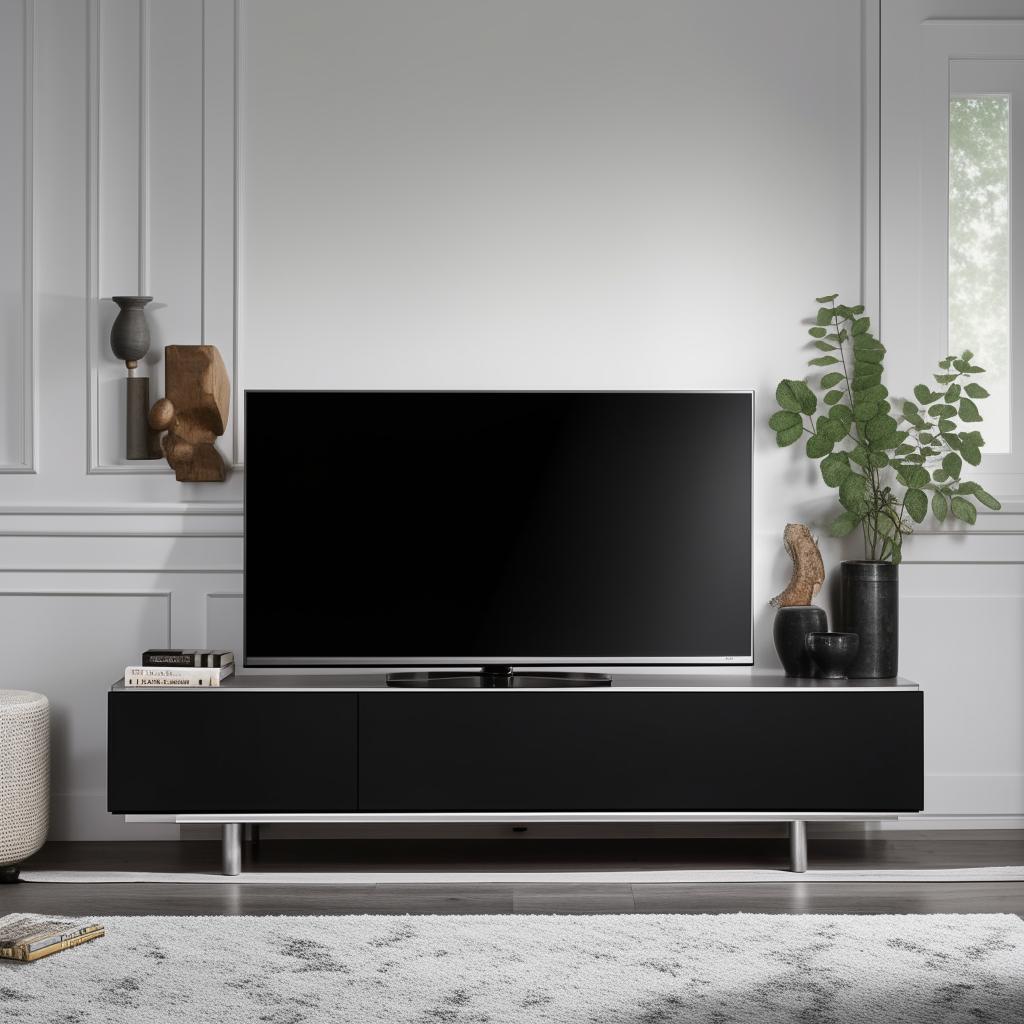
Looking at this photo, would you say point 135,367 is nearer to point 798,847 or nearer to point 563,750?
point 563,750

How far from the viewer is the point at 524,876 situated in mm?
2986

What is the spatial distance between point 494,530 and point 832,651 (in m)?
0.97

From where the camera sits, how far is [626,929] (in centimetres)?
255

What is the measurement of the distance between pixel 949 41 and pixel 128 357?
261 centimetres

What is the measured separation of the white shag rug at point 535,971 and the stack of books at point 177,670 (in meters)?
0.62

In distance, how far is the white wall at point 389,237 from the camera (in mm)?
3346

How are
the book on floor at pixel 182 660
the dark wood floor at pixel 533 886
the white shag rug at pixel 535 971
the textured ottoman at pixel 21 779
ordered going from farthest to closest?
the book on floor at pixel 182 660 → the textured ottoman at pixel 21 779 → the dark wood floor at pixel 533 886 → the white shag rug at pixel 535 971

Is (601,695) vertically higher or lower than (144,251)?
lower

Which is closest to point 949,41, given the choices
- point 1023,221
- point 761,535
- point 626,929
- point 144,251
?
point 1023,221

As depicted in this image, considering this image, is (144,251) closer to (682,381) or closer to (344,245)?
(344,245)

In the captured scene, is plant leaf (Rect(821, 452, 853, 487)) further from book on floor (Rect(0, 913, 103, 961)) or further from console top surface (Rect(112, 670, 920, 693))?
book on floor (Rect(0, 913, 103, 961))

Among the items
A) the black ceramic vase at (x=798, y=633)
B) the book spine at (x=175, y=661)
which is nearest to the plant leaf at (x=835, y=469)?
the black ceramic vase at (x=798, y=633)

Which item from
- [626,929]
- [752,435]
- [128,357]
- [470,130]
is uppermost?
[470,130]

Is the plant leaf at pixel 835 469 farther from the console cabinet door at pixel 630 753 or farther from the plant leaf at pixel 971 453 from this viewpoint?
the console cabinet door at pixel 630 753
